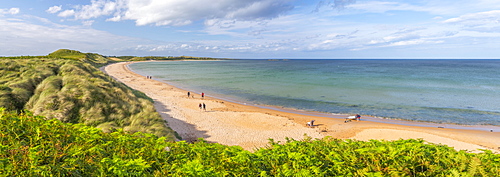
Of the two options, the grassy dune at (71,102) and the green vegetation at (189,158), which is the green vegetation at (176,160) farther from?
the grassy dune at (71,102)

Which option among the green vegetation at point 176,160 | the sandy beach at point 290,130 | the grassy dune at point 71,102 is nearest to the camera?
the green vegetation at point 176,160

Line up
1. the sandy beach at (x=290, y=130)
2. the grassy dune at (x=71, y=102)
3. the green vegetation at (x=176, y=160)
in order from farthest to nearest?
the sandy beach at (x=290, y=130)
the grassy dune at (x=71, y=102)
the green vegetation at (x=176, y=160)

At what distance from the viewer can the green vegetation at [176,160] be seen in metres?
3.14

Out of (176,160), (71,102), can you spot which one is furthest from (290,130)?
(176,160)

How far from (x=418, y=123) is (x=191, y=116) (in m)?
23.0

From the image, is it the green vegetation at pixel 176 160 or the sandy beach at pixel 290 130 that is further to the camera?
the sandy beach at pixel 290 130

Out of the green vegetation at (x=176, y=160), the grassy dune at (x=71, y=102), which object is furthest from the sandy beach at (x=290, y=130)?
the green vegetation at (x=176, y=160)

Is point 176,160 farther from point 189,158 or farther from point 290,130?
point 290,130

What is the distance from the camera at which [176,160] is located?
3.76m

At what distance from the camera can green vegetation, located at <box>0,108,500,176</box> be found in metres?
3.14

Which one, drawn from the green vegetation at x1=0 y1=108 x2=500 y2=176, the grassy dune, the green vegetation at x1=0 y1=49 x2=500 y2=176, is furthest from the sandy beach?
the green vegetation at x1=0 y1=108 x2=500 y2=176

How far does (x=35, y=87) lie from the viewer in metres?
12.9

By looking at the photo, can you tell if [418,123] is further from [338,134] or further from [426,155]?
[426,155]

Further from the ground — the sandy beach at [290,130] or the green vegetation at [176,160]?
the green vegetation at [176,160]
